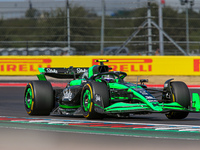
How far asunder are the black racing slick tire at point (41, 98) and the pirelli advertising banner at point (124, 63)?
12.9 meters

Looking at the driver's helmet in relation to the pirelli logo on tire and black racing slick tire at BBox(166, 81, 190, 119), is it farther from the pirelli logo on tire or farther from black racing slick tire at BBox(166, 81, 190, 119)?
the pirelli logo on tire

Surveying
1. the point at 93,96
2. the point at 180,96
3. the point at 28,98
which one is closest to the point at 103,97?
the point at 93,96

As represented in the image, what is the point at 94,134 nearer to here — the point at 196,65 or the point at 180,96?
the point at 180,96

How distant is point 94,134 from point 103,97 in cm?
191

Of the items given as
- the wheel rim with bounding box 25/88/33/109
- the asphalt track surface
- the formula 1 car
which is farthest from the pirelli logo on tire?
the asphalt track surface

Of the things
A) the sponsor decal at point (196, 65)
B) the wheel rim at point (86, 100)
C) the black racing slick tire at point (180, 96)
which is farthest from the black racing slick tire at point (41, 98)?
the sponsor decal at point (196, 65)

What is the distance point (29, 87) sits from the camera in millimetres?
11438

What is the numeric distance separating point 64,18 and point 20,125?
14999mm

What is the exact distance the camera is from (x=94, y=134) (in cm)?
776

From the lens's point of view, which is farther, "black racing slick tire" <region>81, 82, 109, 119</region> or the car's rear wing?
the car's rear wing

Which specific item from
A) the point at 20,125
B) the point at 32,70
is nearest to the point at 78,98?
the point at 20,125

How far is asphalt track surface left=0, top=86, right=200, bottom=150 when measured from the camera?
21.6 ft

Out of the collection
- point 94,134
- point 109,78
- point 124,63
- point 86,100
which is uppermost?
point 109,78

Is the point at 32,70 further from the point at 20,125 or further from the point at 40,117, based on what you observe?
the point at 20,125
